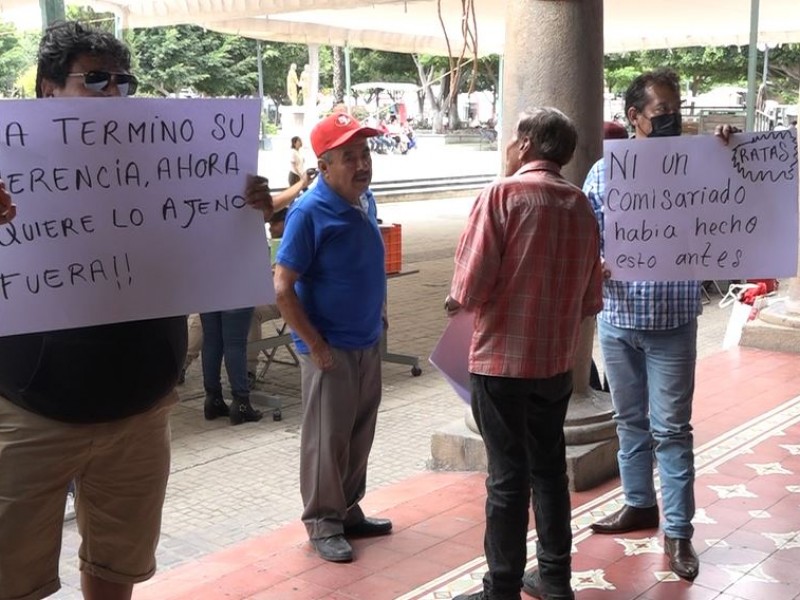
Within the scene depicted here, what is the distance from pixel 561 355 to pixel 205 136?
138 centimetres

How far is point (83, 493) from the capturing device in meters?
2.64

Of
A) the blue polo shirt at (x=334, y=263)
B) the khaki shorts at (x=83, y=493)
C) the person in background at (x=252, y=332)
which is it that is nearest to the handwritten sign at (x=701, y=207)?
the blue polo shirt at (x=334, y=263)

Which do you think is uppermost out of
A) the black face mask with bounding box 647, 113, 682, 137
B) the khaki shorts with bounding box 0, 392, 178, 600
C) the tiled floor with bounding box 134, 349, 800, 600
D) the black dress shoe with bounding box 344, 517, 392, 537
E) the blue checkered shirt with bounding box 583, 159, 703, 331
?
the black face mask with bounding box 647, 113, 682, 137

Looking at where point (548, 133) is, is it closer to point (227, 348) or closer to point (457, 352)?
point (457, 352)

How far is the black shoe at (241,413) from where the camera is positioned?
6.98 meters

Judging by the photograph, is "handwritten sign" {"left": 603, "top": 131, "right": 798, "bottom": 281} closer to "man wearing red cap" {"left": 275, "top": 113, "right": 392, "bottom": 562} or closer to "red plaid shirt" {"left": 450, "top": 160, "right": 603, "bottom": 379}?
"red plaid shirt" {"left": 450, "top": 160, "right": 603, "bottom": 379}

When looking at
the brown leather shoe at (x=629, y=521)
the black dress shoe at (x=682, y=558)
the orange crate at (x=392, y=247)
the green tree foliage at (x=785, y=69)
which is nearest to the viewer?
the black dress shoe at (x=682, y=558)

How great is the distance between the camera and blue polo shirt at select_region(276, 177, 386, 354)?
399 centimetres

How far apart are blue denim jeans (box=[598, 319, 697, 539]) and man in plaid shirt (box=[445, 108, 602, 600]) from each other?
595 millimetres

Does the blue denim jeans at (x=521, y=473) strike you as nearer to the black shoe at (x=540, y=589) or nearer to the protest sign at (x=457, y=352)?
the black shoe at (x=540, y=589)

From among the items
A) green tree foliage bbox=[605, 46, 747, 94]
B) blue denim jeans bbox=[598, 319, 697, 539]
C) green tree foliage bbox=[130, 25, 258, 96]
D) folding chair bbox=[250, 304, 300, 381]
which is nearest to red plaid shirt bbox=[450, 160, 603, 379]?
blue denim jeans bbox=[598, 319, 697, 539]

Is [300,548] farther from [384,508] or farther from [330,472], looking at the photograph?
[384,508]

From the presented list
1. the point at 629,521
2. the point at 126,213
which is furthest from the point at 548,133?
the point at 629,521

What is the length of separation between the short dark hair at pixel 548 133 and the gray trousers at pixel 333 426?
1.27 meters
